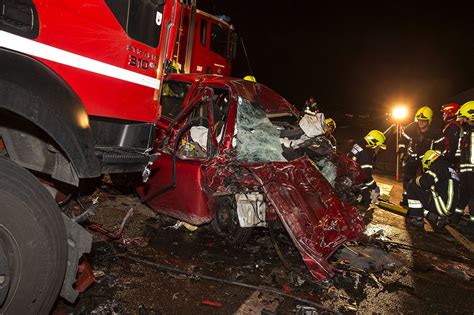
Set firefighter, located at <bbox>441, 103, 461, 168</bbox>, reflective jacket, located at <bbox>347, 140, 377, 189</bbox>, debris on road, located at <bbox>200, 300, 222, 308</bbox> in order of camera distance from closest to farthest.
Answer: debris on road, located at <bbox>200, 300, 222, 308</bbox> → firefighter, located at <bbox>441, 103, 461, 168</bbox> → reflective jacket, located at <bbox>347, 140, 377, 189</bbox>

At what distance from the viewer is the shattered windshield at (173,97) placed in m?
4.82

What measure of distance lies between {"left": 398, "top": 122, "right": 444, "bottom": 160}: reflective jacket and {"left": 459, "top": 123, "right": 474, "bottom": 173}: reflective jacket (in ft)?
1.98

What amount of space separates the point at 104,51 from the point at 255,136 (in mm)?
2340

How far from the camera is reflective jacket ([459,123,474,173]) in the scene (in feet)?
21.1

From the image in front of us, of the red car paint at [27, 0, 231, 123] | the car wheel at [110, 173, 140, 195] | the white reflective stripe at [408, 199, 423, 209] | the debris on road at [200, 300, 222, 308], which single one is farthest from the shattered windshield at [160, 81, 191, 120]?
the white reflective stripe at [408, 199, 423, 209]

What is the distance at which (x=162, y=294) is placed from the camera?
304cm

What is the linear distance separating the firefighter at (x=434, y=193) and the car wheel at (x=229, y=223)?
13.1 feet

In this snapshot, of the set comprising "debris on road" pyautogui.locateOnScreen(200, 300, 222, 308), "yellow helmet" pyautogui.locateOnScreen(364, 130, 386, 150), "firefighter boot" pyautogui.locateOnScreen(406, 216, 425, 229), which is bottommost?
"debris on road" pyautogui.locateOnScreen(200, 300, 222, 308)

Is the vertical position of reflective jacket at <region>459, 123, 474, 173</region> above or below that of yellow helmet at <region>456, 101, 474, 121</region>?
below

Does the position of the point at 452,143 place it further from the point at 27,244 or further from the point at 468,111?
the point at 27,244

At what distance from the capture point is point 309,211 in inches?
142

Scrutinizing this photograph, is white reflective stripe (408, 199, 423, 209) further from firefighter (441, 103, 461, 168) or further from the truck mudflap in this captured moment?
the truck mudflap

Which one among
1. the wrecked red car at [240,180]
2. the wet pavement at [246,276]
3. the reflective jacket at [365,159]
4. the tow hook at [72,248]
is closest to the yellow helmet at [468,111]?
the reflective jacket at [365,159]

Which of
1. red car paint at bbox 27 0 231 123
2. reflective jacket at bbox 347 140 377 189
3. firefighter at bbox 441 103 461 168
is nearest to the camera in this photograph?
red car paint at bbox 27 0 231 123
